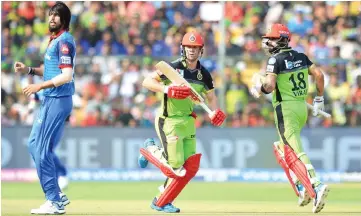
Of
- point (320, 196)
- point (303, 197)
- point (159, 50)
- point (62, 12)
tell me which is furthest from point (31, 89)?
→ point (159, 50)

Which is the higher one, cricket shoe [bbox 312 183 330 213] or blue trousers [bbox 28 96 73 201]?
blue trousers [bbox 28 96 73 201]

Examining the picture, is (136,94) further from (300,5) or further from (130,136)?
(300,5)

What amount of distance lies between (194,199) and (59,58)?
15.1 feet

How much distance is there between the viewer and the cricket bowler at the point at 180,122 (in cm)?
1115

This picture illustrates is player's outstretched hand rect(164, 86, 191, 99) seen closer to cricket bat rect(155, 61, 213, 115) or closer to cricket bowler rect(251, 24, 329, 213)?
cricket bat rect(155, 61, 213, 115)

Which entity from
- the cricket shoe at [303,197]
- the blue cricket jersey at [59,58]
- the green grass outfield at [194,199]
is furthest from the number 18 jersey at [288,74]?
the blue cricket jersey at [59,58]

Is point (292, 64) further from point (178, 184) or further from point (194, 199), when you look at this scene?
point (194, 199)

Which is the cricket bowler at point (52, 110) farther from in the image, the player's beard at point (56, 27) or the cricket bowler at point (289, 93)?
the cricket bowler at point (289, 93)

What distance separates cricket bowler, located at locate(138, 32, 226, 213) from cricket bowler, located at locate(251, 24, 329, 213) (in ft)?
2.34

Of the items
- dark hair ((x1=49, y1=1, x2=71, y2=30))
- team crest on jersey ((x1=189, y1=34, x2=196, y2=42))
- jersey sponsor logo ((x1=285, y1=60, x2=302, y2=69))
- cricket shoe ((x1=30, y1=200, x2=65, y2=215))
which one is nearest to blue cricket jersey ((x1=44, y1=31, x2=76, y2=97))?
dark hair ((x1=49, y1=1, x2=71, y2=30))

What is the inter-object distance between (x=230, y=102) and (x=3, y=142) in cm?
443

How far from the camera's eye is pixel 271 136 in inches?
703

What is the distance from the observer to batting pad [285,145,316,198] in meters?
11.0

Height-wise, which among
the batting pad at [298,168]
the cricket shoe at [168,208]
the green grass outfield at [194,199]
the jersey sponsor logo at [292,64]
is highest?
the jersey sponsor logo at [292,64]
